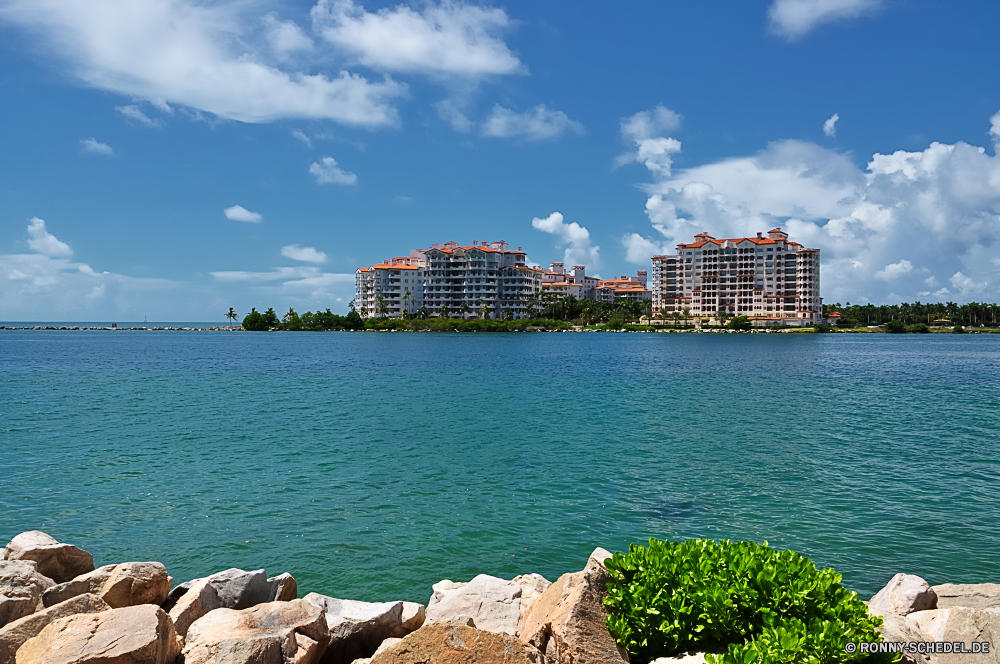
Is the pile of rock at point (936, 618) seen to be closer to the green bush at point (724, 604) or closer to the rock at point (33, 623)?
the green bush at point (724, 604)

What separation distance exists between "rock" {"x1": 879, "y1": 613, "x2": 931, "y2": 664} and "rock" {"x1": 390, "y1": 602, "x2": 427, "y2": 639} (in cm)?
549

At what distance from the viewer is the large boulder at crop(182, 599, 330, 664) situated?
6715 mm

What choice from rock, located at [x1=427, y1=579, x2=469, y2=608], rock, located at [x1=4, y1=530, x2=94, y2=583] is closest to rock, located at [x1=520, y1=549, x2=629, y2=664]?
rock, located at [x1=427, y1=579, x2=469, y2=608]

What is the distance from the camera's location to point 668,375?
59500mm

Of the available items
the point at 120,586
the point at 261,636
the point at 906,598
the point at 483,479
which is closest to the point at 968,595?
the point at 906,598

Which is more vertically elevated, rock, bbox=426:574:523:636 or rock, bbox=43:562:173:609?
rock, bbox=43:562:173:609

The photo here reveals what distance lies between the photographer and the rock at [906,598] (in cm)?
852

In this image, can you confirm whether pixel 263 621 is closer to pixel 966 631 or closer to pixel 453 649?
pixel 453 649

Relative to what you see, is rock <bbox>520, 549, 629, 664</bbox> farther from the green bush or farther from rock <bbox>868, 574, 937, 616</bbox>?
rock <bbox>868, 574, 937, 616</bbox>

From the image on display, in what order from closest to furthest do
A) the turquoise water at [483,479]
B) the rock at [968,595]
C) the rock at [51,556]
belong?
the rock at [968,595] → the rock at [51,556] → the turquoise water at [483,479]

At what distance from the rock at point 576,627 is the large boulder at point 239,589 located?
14.8 ft

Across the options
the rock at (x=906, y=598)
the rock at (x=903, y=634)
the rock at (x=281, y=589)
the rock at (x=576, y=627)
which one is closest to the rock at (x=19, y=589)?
the rock at (x=281, y=589)

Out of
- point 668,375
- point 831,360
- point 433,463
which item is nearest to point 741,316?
point 831,360

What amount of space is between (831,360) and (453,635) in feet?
289
